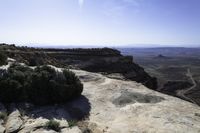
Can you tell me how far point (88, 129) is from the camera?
14.3 m

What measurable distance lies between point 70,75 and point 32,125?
7.06 metres

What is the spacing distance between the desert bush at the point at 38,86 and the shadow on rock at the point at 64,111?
70 centimetres

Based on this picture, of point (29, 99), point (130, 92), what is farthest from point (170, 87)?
point (29, 99)

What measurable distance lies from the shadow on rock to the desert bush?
2.31 ft

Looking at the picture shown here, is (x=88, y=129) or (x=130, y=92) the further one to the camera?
(x=130, y=92)

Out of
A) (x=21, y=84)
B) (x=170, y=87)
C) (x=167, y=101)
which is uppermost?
(x=21, y=84)

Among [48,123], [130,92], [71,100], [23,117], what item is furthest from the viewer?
[130,92]

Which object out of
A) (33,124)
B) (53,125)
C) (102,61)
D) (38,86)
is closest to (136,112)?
(53,125)

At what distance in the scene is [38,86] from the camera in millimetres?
18859

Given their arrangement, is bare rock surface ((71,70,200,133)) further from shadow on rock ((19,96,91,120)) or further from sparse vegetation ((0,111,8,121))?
sparse vegetation ((0,111,8,121))

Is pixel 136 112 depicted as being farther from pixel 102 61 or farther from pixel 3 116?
pixel 102 61

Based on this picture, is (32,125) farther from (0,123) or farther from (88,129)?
(88,129)

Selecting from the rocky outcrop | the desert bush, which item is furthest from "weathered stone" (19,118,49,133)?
the desert bush

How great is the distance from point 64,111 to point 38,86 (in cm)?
282
